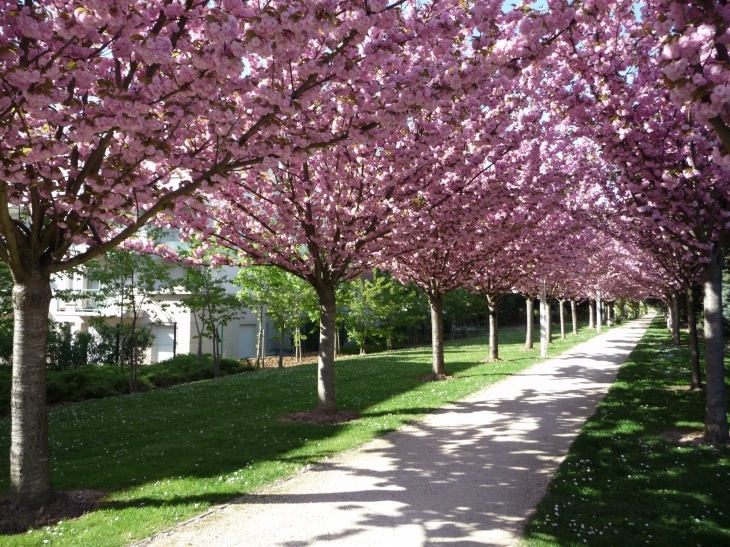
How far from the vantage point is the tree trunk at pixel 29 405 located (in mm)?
4980

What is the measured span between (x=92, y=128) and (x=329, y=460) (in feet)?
16.3

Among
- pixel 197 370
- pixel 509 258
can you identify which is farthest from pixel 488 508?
pixel 197 370

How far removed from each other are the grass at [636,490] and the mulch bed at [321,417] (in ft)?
13.3

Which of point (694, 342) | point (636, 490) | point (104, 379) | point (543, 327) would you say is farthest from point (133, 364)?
point (543, 327)

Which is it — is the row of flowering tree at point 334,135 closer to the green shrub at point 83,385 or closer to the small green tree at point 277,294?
the green shrub at point 83,385

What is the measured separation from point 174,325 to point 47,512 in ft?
53.9

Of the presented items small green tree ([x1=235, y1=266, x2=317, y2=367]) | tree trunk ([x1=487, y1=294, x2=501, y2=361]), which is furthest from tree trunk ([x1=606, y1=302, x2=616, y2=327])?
small green tree ([x1=235, y1=266, x2=317, y2=367])

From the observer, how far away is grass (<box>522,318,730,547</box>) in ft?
14.2

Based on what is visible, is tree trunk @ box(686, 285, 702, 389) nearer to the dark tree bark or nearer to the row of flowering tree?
the row of flowering tree

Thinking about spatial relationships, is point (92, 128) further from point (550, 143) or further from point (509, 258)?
point (509, 258)

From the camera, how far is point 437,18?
5.09 metres

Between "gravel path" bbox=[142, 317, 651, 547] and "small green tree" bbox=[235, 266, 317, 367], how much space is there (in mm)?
12026

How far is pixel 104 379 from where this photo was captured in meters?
13.7

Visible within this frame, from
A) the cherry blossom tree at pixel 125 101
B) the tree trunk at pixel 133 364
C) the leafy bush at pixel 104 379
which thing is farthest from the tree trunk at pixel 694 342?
the leafy bush at pixel 104 379
